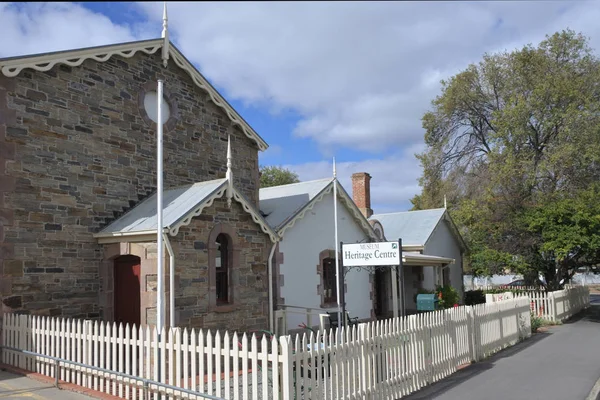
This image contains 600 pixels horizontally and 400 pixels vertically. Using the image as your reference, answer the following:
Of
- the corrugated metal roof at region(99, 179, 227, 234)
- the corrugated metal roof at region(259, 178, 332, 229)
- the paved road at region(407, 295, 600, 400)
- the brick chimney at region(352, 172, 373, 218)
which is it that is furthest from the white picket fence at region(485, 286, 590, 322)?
the corrugated metal roof at region(99, 179, 227, 234)

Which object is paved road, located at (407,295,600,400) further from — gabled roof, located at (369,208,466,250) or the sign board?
gabled roof, located at (369,208,466,250)

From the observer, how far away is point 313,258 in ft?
53.8

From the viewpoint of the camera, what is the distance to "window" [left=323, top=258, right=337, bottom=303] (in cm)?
1711

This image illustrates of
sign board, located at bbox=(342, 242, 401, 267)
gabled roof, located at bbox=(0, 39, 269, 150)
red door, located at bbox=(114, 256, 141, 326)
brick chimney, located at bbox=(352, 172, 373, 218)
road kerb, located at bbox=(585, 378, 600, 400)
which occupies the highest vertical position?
gabled roof, located at bbox=(0, 39, 269, 150)

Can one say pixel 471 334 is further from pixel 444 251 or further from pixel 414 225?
pixel 444 251

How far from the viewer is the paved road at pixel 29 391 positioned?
25.7ft

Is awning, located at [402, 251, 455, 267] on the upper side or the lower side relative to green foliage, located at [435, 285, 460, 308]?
upper

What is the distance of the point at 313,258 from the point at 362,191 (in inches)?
373

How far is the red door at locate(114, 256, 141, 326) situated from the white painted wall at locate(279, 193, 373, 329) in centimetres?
433

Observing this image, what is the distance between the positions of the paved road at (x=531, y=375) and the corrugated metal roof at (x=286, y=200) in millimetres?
6735

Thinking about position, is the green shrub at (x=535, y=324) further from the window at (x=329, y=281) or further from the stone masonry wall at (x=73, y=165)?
the stone masonry wall at (x=73, y=165)

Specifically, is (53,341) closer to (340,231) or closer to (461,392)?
(461,392)

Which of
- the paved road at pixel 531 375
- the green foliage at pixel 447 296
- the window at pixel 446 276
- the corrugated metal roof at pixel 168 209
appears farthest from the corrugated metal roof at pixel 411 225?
the corrugated metal roof at pixel 168 209

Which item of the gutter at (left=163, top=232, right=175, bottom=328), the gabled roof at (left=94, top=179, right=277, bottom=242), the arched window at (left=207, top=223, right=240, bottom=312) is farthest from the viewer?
the arched window at (left=207, top=223, right=240, bottom=312)
